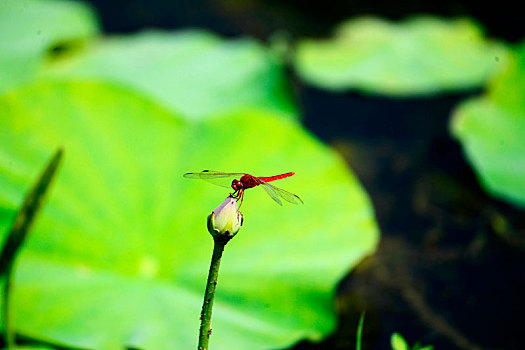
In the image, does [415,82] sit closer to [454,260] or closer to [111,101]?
[454,260]

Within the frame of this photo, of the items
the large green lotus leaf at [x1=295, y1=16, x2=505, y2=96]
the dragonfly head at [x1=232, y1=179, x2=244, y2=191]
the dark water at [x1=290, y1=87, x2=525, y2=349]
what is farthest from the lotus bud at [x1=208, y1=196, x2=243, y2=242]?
the large green lotus leaf at [x1=295, y1=16, x2=505, y2=96]

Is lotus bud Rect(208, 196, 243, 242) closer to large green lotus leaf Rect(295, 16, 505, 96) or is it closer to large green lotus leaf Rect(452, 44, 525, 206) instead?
large green lotus leaf Rect(452, 44, 525, 206)

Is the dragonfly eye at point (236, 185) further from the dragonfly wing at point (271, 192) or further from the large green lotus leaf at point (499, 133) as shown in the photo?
the large green lotus leaf at point (499, 133)

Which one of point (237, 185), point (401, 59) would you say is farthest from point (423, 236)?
point (237, 185)

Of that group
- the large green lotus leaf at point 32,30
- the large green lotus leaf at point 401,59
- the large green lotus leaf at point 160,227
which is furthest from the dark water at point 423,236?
the large green lotus leaf at point 32,30

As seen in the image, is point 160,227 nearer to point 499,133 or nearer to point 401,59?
point 499,133

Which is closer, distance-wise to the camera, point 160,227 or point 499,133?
point 160,227
